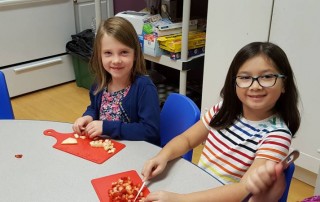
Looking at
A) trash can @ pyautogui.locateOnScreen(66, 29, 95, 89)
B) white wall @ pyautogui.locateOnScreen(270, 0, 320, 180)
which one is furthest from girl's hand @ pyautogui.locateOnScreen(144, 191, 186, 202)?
trash can @ pyautogui.locateOnScreen(66, 29, 95, 89)

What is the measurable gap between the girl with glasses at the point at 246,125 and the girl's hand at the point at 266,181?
0.15 metres

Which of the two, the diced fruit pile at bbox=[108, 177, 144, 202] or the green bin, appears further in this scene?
the green bin

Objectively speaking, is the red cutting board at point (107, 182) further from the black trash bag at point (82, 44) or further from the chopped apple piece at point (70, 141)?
the black trash bag at point (82, 44)

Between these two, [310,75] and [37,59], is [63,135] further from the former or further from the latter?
[37,59]

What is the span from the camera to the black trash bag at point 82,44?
289cm

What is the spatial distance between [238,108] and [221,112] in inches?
2.1

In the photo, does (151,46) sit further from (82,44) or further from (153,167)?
(153,167)

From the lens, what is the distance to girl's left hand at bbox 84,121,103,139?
1137 millimetres

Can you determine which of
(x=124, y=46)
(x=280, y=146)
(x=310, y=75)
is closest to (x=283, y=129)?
(x=280, y=146)

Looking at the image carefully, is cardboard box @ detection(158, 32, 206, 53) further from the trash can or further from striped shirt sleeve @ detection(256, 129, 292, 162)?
striped shirt sleeve @ detection(256, 129, 292, 162)

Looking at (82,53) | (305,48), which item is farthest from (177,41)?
(82,53)

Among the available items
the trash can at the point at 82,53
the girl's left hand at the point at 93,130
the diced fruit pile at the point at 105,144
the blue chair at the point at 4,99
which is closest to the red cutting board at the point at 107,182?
the diced fruit pile at the point at 105,144

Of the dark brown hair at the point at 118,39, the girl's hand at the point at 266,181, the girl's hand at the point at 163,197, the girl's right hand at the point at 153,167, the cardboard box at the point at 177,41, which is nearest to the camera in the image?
the girl's hand at the point at 266,181

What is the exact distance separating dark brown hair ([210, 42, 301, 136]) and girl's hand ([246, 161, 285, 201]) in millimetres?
344
